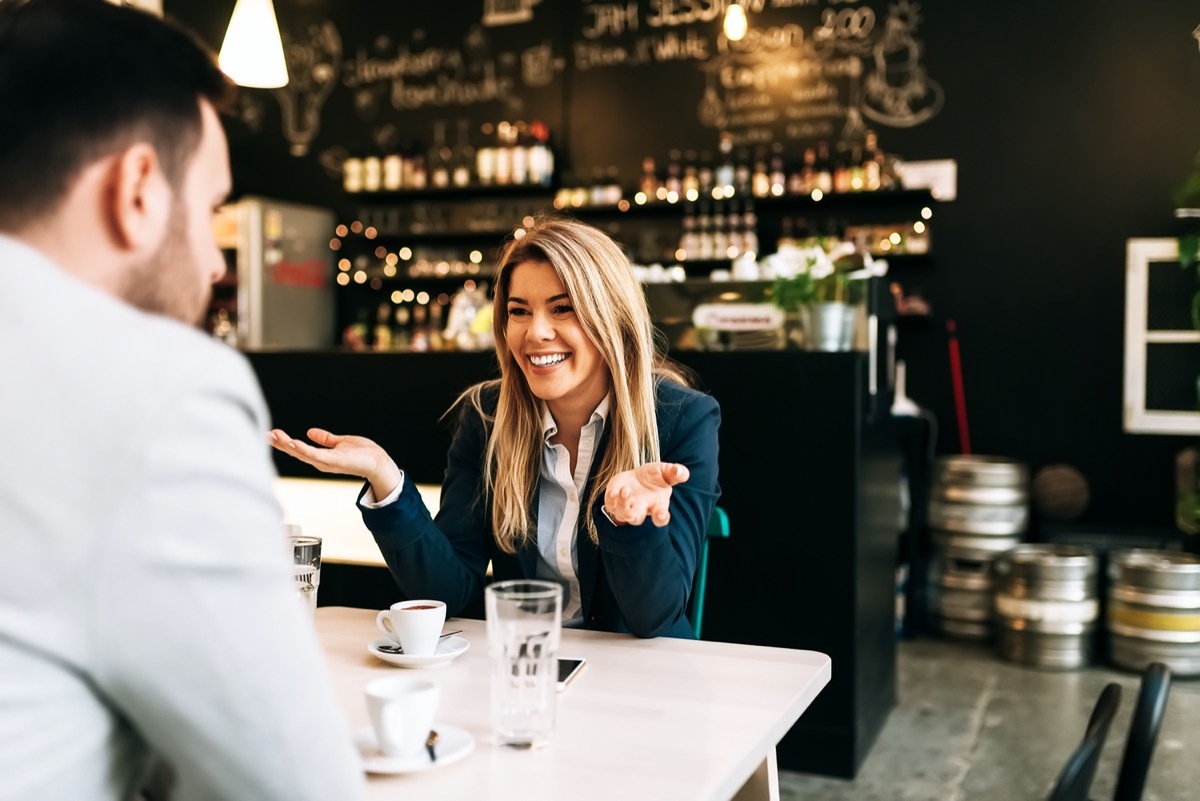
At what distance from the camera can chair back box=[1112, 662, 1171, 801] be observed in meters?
1.12

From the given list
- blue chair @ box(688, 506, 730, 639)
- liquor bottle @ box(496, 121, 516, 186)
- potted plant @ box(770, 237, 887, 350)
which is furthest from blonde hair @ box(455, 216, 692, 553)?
liquor bottle @ box(496, 121, 516, 186)

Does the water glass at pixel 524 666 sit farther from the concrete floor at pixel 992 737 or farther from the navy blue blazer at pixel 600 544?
the concrete floor at pixel 992 737

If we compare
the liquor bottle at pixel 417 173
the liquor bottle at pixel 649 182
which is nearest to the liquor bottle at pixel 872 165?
the liquor bottle at pixel 649 182

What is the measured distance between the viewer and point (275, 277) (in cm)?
665

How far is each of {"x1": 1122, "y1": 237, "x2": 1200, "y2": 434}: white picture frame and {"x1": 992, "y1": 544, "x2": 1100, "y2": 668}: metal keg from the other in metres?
1.03

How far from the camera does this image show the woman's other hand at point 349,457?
5.55 feet

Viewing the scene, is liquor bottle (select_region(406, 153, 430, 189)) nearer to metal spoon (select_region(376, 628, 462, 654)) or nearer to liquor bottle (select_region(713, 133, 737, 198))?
liquor bottle (select_region(713, 133, 737, 198))

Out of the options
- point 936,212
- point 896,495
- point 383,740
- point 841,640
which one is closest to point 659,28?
point 936,212

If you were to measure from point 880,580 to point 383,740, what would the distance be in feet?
9.18

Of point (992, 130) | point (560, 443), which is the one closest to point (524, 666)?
point (560, 443)

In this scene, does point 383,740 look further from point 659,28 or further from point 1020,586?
point 659,28

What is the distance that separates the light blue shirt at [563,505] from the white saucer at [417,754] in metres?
0.81

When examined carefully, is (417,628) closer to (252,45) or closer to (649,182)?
(252,45)

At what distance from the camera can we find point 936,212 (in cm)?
562
